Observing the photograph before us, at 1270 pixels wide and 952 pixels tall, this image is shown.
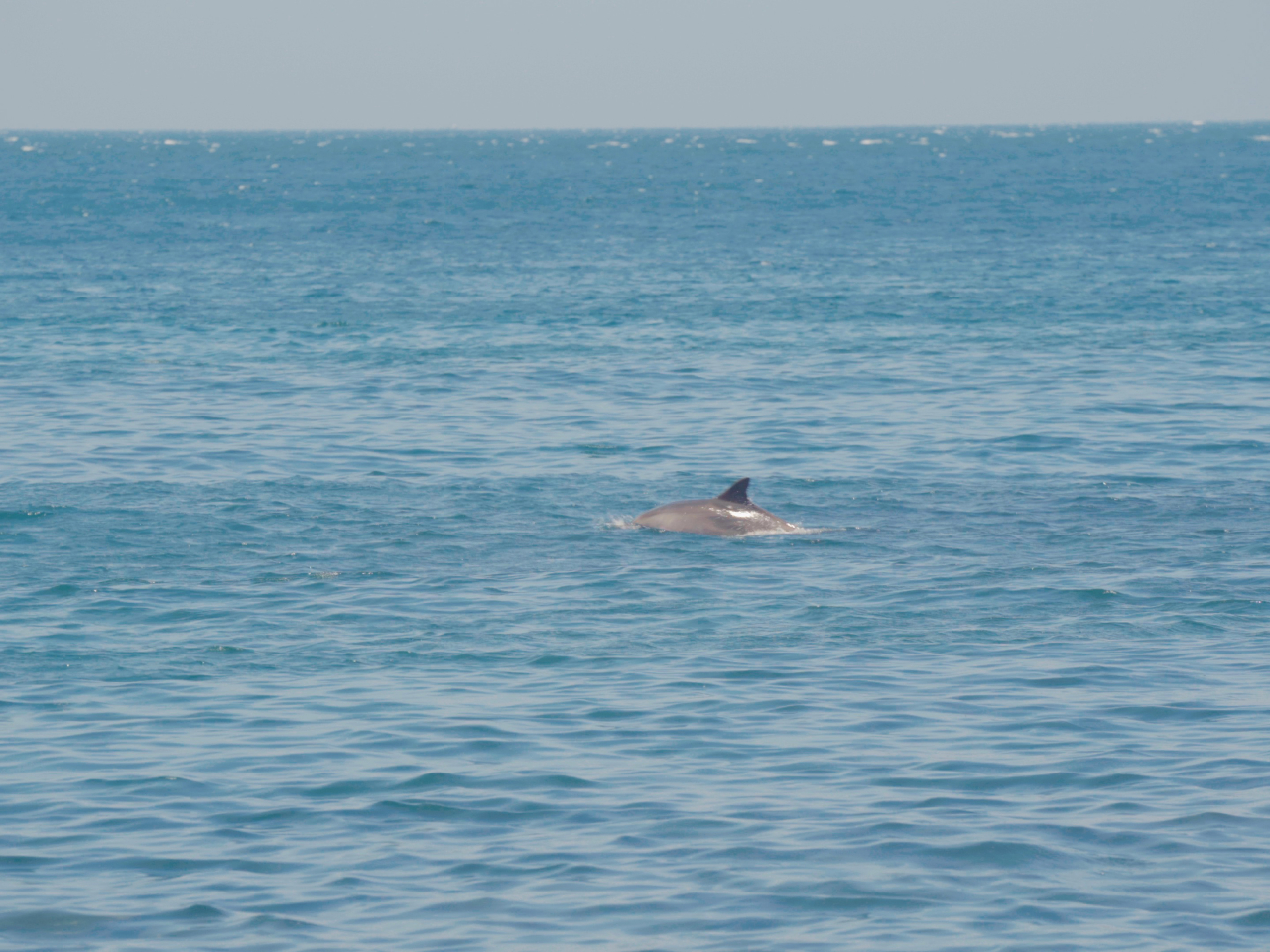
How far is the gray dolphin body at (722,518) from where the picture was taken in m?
23.8

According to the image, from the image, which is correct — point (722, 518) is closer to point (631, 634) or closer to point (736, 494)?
point (736, 494)

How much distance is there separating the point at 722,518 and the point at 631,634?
5058 mm

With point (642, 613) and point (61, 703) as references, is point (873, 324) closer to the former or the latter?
point (642, 613)

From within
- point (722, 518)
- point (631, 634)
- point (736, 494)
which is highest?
point (736, 494)

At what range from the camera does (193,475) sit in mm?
27906

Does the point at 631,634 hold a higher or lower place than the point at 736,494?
lower

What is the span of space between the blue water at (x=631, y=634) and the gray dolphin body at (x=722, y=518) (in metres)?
0.27

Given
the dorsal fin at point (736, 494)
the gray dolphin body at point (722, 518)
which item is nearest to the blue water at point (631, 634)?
the gray dolphin body at point (722, 518)

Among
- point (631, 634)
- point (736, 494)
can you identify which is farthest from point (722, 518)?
point (631, 634)

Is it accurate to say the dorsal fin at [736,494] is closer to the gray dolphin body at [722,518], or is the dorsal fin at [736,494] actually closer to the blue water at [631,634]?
the gray dolphin body at [722,518]

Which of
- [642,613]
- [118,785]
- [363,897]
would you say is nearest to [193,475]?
[642,613]

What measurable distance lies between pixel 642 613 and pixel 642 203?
87307 mm

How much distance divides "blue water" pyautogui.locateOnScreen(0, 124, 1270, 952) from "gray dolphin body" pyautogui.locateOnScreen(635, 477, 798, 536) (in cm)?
27

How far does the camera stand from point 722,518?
23.8 m
